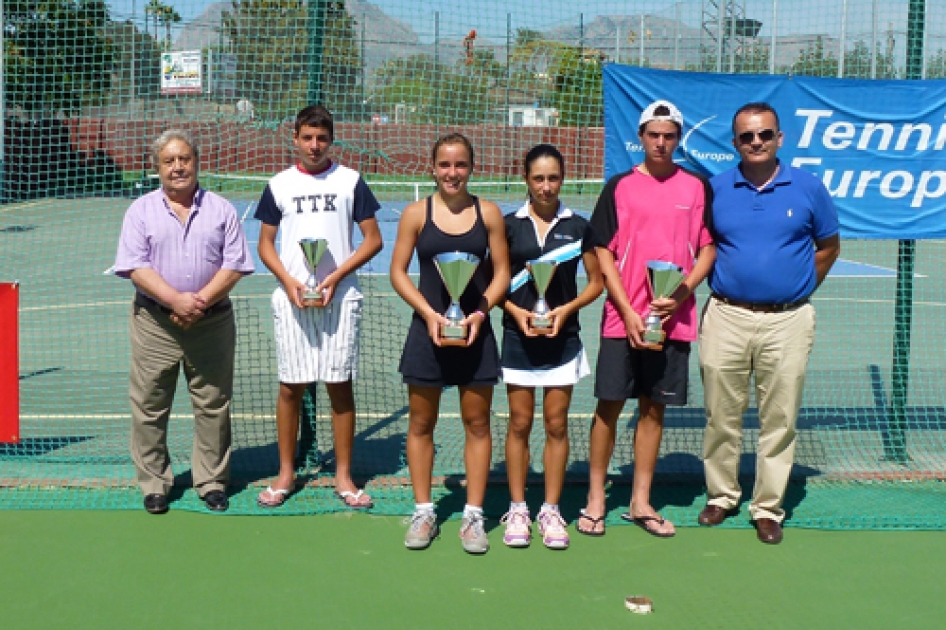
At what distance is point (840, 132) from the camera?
646 centimetres

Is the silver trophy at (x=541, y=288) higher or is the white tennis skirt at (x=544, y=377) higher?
the silver trophy at (x=541, y=288)

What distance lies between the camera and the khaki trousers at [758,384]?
531 cm

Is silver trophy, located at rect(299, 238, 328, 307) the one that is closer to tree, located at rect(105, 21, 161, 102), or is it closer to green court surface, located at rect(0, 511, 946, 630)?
green court surface, located at rect(0, 511, 946, 630)

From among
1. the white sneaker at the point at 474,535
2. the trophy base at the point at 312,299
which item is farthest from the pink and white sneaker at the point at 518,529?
the trophy base at the point at 312,299

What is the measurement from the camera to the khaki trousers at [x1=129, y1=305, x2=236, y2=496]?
5555 millimetres

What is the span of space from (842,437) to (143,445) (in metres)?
4.54

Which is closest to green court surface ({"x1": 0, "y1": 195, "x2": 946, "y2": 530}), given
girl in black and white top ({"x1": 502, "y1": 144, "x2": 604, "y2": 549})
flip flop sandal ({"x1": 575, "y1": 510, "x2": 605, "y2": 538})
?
flip flop sandal ({"x1": 575, "y1": 510, "x2": 605, "y2": 538})

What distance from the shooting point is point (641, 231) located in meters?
5.20

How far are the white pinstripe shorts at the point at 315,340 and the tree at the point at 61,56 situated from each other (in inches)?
120

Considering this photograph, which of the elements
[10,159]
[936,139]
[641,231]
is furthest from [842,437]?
[10,159]

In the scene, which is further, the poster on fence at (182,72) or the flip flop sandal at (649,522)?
the poster on fence at (182,72)

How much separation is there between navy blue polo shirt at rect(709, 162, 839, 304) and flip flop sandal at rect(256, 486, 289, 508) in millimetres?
2594

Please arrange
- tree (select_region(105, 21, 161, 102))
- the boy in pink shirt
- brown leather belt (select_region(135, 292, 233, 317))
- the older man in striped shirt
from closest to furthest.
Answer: the boy in pink shirt → the older man in striped shirt → brown leather belt (select_region(135, 292, 233, 317)) → tree (select_region(105, 21, 161, 102))

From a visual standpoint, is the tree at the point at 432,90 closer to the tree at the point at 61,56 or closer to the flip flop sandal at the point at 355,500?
the tree at the point at 61,56
